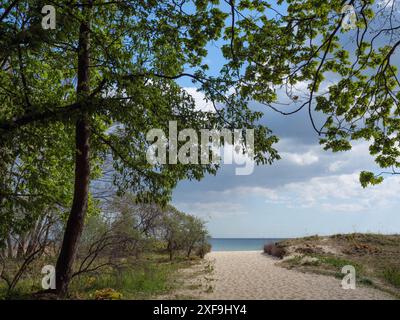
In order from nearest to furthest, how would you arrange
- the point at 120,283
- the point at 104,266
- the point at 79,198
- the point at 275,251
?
the point at 79,198 < the point at 120,283 < the point at 104,266 < the point at 275,251

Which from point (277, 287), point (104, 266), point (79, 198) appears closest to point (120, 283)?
point (104, 266)

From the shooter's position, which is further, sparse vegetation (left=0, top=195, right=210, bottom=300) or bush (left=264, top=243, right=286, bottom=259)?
bush (left=264, top=243, right=286, bottom=259)

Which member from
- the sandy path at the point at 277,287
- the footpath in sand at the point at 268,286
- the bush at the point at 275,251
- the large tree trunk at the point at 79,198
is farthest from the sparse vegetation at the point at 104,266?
the bush at the point at 275,251

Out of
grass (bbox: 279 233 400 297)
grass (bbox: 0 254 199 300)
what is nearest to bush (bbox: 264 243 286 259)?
grass (bbox: 279 233 400 297)

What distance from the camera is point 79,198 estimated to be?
1328cm

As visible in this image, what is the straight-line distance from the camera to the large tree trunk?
12750mm

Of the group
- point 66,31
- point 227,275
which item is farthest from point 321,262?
point 66,31

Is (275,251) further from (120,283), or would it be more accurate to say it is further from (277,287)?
(120,283)

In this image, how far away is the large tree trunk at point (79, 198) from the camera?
12750mm

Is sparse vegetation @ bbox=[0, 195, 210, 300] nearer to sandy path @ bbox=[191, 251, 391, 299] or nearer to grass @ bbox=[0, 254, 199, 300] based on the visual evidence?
grass @ bbox=[0, 254, 199, 300]

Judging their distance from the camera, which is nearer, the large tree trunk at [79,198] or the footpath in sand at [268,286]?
the large tree trunk at [79,198]

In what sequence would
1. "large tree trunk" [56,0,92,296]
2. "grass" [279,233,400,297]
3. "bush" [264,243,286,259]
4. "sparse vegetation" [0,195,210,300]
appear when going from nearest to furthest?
"large tree trunk" [56,0,92,296] → "sparse vegetation" [0,195,210,300] → "grass" [279,233,400,297] → "bush" [264,243,286,259]

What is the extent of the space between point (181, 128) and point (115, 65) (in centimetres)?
289

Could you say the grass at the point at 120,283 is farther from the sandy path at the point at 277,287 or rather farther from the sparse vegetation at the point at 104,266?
the sandy path at the point at 277,287
